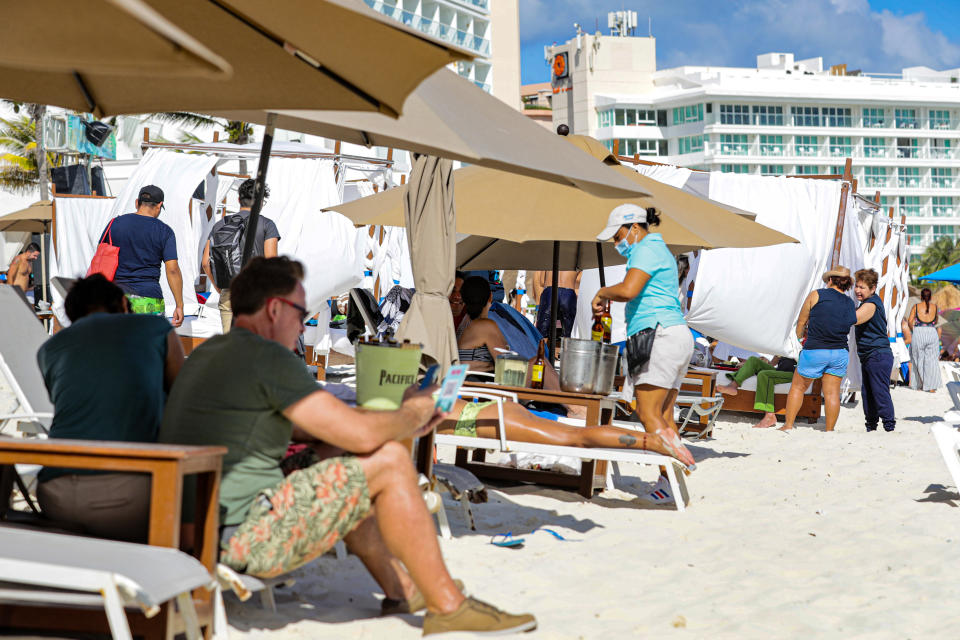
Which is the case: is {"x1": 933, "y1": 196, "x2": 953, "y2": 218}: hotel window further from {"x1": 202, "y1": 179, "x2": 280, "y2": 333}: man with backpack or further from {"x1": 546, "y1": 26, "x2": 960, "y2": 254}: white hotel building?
{"x1": 202, "y1": 179, "x2": 280, "y2": 333}: man with backpack

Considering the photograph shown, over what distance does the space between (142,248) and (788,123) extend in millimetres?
83084

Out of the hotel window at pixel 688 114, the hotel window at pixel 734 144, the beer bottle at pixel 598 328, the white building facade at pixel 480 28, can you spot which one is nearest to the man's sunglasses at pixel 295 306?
the beer bottle at pixel 598 328

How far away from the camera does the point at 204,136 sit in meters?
42.6

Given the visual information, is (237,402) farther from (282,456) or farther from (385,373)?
(385,373)

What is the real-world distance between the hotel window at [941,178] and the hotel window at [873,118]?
6.25 metres

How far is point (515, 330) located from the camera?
253 inches

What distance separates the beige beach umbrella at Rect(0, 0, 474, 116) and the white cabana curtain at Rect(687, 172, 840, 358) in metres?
8.23

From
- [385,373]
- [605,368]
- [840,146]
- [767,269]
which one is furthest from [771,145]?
[385,373]

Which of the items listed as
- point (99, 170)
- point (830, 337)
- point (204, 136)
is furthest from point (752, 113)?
point (830, 337)

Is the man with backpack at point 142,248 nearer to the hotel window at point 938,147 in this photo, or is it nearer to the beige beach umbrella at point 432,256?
the beige beach umbrella at point 432,256

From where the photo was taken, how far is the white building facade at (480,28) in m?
57.2

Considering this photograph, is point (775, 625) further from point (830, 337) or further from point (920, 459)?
point (830, 337)

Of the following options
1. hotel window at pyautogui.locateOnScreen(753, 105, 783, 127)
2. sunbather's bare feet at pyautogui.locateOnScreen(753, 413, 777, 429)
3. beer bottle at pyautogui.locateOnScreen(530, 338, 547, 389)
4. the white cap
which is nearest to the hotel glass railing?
hotel window at pyautogui.locateOnScreen(753, 105, 783, 127)

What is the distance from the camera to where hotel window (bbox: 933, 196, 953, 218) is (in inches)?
3428
